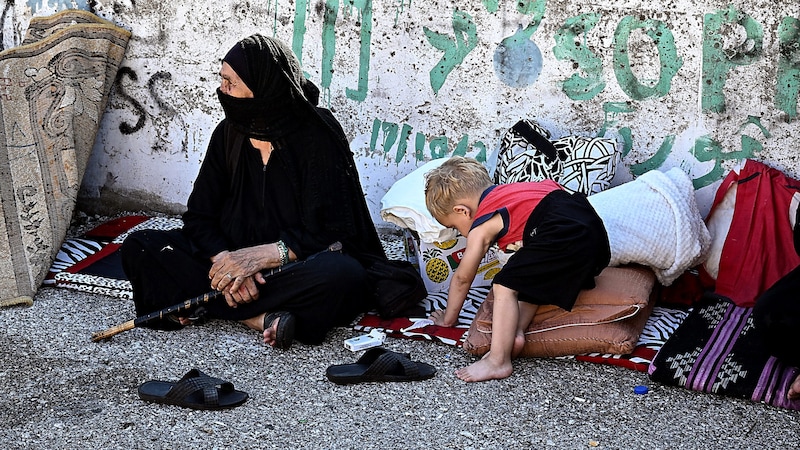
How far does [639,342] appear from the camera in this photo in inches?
151

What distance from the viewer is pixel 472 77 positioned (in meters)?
4.83

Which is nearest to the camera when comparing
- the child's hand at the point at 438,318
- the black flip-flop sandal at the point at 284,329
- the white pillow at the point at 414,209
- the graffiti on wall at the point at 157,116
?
the black flip-flop sandal at the point at 284,329

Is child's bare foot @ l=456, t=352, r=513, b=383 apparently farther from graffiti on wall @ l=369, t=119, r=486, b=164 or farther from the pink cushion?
graffiti on wall @ l=369, t=119, r=486, b=164

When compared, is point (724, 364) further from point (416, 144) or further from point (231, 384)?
point (416, 144)

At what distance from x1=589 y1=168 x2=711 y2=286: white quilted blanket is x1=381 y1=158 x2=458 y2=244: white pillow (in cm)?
71

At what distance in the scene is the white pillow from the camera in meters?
4.36

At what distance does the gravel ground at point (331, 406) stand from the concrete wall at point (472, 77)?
145 cm

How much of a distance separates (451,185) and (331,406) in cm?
101

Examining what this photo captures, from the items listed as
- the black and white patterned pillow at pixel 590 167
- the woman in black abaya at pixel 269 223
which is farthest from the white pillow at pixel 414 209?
the black and white patterned pillow at pixel 590 167

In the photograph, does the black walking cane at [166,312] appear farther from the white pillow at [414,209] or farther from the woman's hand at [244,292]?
the white pillow at [414,209]

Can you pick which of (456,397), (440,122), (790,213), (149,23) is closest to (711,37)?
(790,213)

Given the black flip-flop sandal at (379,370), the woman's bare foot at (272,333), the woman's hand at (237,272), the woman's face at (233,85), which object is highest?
the woman's face at (233,85)

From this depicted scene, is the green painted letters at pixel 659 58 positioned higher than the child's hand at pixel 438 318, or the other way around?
the green painted letters at pixel 659 58

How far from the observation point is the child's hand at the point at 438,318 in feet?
13.2
